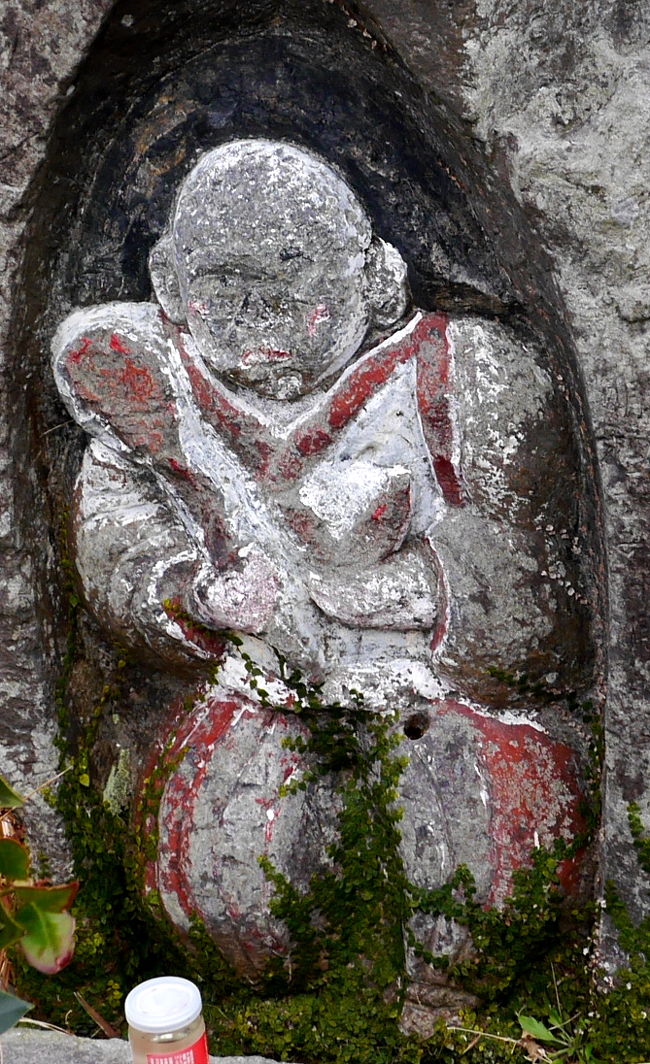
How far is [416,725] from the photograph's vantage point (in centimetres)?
186

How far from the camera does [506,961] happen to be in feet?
6.05

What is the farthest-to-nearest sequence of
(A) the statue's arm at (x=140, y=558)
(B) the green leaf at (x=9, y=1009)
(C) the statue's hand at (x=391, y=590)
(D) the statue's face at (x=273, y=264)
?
(A) the statue's arm at (x=140, y=558) → (C) the statue's hand at (x=391, y=590) → (D) the statue's face at (x=273, y=264) → (B) the green leaf at (x=9, y=1009)

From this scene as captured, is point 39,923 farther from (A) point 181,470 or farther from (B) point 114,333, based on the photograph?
(B) point 114,333

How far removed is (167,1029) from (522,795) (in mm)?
603

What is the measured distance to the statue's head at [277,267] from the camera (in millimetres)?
1686

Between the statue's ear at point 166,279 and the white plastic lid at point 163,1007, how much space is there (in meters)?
0.93

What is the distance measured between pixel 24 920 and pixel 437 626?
2.35ft

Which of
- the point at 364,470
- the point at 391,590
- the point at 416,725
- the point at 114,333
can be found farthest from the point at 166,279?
the point at 416,725

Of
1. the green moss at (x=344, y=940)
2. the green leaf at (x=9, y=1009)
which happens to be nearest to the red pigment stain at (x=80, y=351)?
the green moss at (x=344, y=940)

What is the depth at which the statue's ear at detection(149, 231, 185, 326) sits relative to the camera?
182 cm

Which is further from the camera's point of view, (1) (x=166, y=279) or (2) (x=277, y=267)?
(1) (x=166, y=279)

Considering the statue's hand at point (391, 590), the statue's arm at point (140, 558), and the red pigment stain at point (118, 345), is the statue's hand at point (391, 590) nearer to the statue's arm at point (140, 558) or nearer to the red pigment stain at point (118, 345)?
the statue's arm at point (140, 558)

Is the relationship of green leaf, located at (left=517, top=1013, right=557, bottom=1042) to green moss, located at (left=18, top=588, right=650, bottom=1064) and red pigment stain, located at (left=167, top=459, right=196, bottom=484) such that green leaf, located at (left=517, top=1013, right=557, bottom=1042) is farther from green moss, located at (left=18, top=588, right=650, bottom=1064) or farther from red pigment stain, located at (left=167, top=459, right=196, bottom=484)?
red pigment stain, located at (left=167, top=459, right=196, bottom=484)

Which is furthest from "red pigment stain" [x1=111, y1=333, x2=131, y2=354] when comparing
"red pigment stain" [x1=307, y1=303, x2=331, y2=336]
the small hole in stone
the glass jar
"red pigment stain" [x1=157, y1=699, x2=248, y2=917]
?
the glass jar
